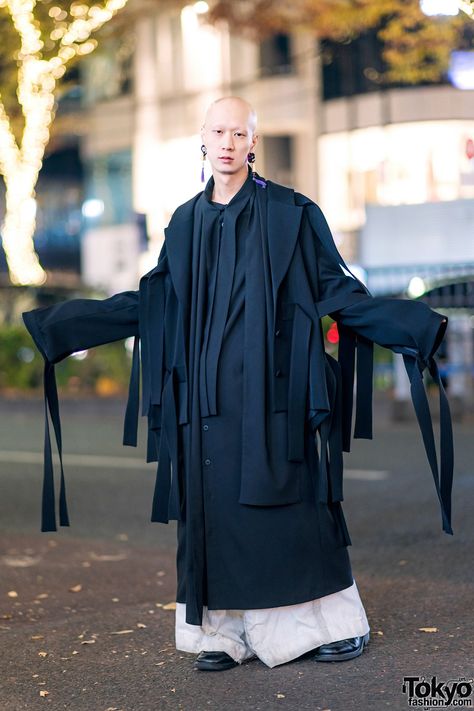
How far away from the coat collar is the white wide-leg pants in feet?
3.55

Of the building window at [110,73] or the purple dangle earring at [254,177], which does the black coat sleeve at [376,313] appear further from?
the building window at [110,73]

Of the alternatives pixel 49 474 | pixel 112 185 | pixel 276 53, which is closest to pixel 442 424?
pixel 49 474

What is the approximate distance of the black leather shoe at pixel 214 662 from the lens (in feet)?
14.4

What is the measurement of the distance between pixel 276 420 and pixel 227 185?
850 mm

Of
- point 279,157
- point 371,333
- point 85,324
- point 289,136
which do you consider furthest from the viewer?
point 279,157

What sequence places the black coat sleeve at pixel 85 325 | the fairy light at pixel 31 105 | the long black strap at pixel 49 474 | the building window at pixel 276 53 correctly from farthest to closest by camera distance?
the building window at pixel 276 53
the fairy light at pixel 31 105
the long black strap at pixel 49 474
the black coat sleeve at pixel 85 325

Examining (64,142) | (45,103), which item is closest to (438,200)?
(45,103)

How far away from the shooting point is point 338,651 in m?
4.38

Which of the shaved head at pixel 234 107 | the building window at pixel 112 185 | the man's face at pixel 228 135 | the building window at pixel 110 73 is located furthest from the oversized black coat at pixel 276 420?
the building window at pixel 112 185

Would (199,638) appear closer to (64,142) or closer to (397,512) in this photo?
(397,512)

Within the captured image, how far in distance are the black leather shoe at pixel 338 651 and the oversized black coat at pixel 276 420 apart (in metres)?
0.20

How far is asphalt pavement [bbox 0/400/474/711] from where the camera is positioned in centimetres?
416

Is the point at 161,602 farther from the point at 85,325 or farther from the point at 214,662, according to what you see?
the point at 85,325

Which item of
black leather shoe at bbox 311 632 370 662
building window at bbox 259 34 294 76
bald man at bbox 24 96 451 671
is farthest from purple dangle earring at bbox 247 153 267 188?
building window at bbox 259 34 294 76
